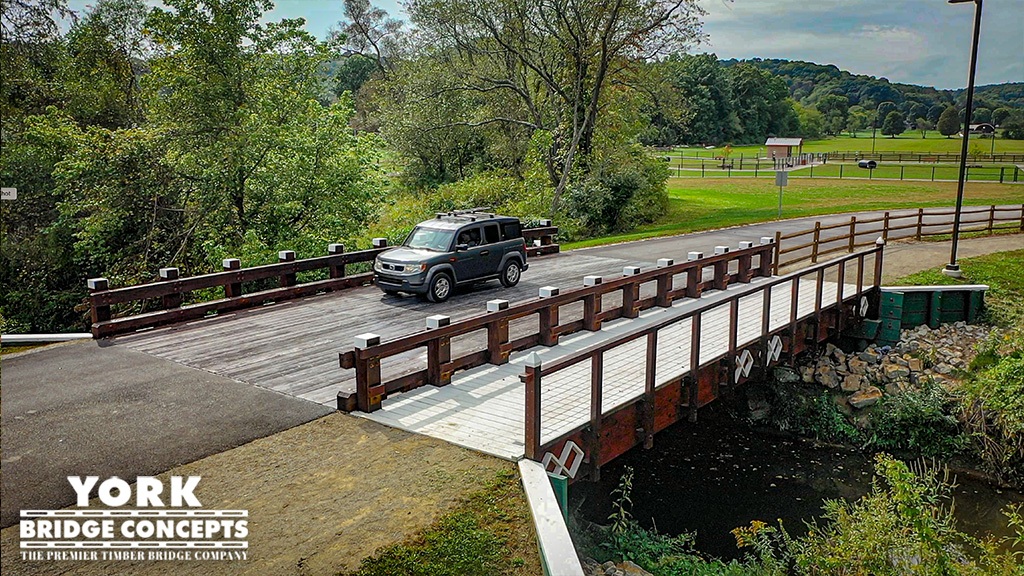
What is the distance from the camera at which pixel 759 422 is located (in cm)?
1550

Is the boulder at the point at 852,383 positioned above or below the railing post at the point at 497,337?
below

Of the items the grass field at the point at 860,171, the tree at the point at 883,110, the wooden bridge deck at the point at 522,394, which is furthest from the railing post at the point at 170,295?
the tree at the point at 883,110

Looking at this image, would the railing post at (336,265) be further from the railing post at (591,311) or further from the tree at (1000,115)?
the tree at (1000,115)

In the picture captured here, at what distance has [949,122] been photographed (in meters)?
94.8

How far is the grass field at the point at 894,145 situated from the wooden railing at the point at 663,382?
6613 centimetres

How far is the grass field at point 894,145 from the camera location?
74.5 metres

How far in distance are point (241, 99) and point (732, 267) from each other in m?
14.3

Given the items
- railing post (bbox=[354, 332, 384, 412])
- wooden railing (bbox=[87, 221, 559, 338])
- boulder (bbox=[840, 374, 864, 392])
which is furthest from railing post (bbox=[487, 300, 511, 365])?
boulder (bbox=[840, 374, 864, 392])

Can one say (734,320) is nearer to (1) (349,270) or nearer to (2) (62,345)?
(2) (62,345)

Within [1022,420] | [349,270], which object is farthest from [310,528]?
[349,270]

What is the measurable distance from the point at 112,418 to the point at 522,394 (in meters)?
4.71

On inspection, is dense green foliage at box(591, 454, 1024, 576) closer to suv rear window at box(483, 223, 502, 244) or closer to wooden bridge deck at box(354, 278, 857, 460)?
wooden bridge deck at box(354, 278, 857, 460)

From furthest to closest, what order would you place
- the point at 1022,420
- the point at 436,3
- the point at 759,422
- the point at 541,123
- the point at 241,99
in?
1. the point at 541,123
2. the point at 436,3
3. the point at 241,99
4. the point at 759,422
5. the point at 1022,420

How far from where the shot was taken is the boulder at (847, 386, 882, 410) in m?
15.1
